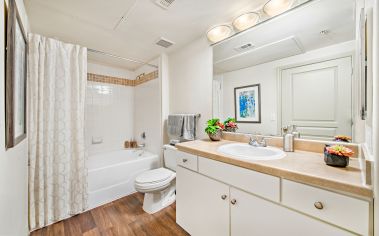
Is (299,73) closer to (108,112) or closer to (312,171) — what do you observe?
(312,171)

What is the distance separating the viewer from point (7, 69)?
2.41 feet

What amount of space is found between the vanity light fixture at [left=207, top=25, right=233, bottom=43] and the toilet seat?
67.4 inches

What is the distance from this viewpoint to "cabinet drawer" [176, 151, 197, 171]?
1.30 m

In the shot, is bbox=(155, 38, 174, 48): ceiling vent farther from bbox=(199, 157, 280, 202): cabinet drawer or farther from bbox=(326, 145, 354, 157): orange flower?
bbox=(326, 145, 354, 157): orange flower

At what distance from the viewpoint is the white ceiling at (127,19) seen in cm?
135

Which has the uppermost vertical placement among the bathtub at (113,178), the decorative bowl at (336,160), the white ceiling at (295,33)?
the white ceiling at (295,33)

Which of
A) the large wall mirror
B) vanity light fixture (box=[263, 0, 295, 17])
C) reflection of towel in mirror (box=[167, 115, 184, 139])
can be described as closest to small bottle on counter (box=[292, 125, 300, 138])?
the large wall mirror

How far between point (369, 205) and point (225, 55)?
1.54 m

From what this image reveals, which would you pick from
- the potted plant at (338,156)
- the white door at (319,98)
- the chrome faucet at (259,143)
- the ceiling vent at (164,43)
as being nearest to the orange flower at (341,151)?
the potted plant at (338,156)

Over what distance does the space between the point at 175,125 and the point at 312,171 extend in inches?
64.9

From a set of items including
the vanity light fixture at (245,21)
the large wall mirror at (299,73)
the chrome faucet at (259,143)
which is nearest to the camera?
the large wall mirror at (299,73)

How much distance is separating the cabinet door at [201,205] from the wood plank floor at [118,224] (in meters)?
0.24

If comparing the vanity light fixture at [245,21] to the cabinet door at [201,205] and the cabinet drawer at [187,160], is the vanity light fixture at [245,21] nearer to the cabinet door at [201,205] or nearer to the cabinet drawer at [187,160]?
the cabinet drawer at [187,160]

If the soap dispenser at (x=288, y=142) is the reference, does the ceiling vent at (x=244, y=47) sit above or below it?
above
